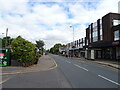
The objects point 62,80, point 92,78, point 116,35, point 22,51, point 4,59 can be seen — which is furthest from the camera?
point 116,35

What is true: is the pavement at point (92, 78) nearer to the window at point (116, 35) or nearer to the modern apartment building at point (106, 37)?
the modern apartment building at point (106, 37)

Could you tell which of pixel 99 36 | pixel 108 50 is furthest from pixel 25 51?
pixel 99 36

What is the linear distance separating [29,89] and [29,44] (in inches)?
409

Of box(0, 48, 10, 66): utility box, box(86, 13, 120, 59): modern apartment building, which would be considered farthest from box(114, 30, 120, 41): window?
box(0, 48, 10, 66): utility box

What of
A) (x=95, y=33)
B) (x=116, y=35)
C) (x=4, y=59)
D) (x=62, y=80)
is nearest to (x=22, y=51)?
(x=4, y=59)

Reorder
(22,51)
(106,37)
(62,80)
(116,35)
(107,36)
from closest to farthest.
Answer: (62,80) → (22,51) → (116,35) → (107,36) → (106,37)

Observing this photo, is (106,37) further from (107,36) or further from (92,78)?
(92,78)

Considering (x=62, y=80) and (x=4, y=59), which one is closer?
(x=62, y=80)

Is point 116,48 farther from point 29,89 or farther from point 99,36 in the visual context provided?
point 29,89

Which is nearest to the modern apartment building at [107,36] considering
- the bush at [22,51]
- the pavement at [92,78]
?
the pavement at [92,78]

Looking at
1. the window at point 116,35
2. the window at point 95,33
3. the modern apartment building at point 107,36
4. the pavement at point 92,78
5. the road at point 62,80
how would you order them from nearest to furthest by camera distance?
1. the road at point 62,80
2. the pavement at point 92,78
3. the window at point 116,35
4. the modern apartment building at point 107,36
5. the window at point 95,33

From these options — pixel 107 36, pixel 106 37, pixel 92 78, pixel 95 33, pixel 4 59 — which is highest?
pixel 95 33

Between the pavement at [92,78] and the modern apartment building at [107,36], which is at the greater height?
the modern apartment building at [107,36]

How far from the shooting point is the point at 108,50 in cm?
3588
